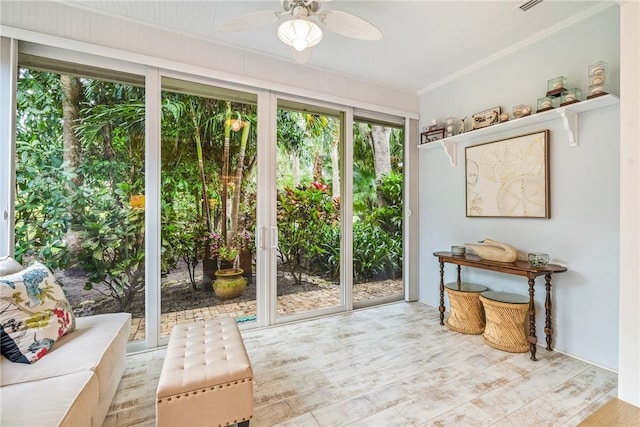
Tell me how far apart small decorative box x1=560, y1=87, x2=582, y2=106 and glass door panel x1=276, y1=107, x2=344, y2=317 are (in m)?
2.21

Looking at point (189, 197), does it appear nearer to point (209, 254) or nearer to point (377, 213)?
point (209, 254)

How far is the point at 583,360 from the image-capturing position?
8.04 ft

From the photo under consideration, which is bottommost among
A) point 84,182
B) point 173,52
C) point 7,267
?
point 7,267

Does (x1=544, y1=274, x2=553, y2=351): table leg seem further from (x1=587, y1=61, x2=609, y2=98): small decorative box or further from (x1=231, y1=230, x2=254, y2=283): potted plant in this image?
(x1=231, y1=230, x2=254, y2=283): potted plant

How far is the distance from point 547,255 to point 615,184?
738mm

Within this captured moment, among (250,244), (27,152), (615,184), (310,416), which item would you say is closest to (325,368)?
(310,416)

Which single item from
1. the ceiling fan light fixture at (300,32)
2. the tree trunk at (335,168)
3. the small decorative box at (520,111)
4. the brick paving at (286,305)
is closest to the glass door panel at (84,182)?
the brick paving at (286,305)

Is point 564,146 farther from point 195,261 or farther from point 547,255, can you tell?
point 195,261

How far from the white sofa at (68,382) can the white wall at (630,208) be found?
3045 mm

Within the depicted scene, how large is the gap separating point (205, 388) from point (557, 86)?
3480 millimetres

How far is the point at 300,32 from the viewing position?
6.05 feet

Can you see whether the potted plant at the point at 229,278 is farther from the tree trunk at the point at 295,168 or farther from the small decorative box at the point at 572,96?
the small decorative box at the point at 572,96

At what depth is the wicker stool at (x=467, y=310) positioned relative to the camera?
298 centimetres

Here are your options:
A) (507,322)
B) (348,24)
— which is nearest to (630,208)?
(507,322)
